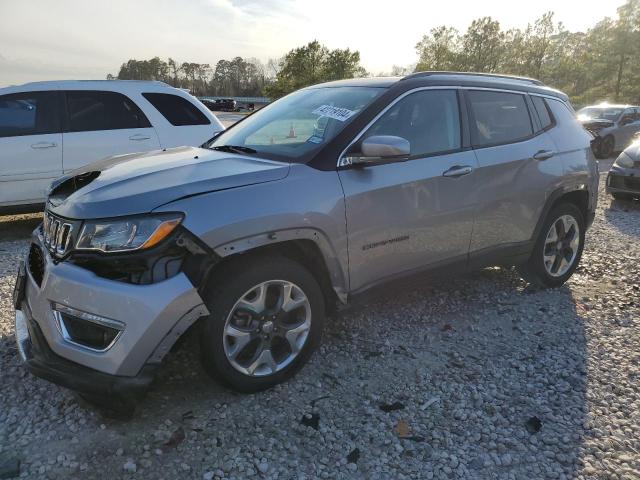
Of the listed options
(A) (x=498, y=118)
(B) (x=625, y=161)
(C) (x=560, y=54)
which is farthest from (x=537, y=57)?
(A) (x=498, y=118)

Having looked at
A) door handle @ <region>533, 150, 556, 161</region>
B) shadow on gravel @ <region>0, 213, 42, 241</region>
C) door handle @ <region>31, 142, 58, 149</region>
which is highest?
door handle @ <region>533, 150, 556, 161</region>

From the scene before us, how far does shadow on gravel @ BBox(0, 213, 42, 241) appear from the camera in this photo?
248 inches

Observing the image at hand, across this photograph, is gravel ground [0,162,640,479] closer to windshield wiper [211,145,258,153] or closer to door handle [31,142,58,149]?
windshield wiper [211,145,258,153]

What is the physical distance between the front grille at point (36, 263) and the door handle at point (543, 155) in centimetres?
361

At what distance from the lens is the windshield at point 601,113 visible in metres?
15.5

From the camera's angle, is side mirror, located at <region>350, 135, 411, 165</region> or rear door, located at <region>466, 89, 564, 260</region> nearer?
side mirror, located at <region>350, 135, 411, 165</region>

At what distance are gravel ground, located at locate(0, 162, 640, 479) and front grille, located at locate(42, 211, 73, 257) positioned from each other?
776 millimetres

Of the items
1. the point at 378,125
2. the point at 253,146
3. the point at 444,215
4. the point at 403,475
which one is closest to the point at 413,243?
the point at 444,215

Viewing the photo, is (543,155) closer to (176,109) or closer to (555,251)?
(555,251)

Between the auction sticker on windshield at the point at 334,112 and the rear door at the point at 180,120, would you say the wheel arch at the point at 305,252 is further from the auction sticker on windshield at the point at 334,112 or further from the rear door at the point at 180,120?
the rear door at the point at 180,120

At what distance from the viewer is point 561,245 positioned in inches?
183

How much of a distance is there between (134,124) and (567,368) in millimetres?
5661

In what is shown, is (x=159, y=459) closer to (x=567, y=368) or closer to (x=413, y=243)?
(x=413, y=243)

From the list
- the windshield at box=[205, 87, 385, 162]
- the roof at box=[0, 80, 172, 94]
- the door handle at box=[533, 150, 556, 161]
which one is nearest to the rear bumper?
the door handle at box=[533, 150, 556, 161]
